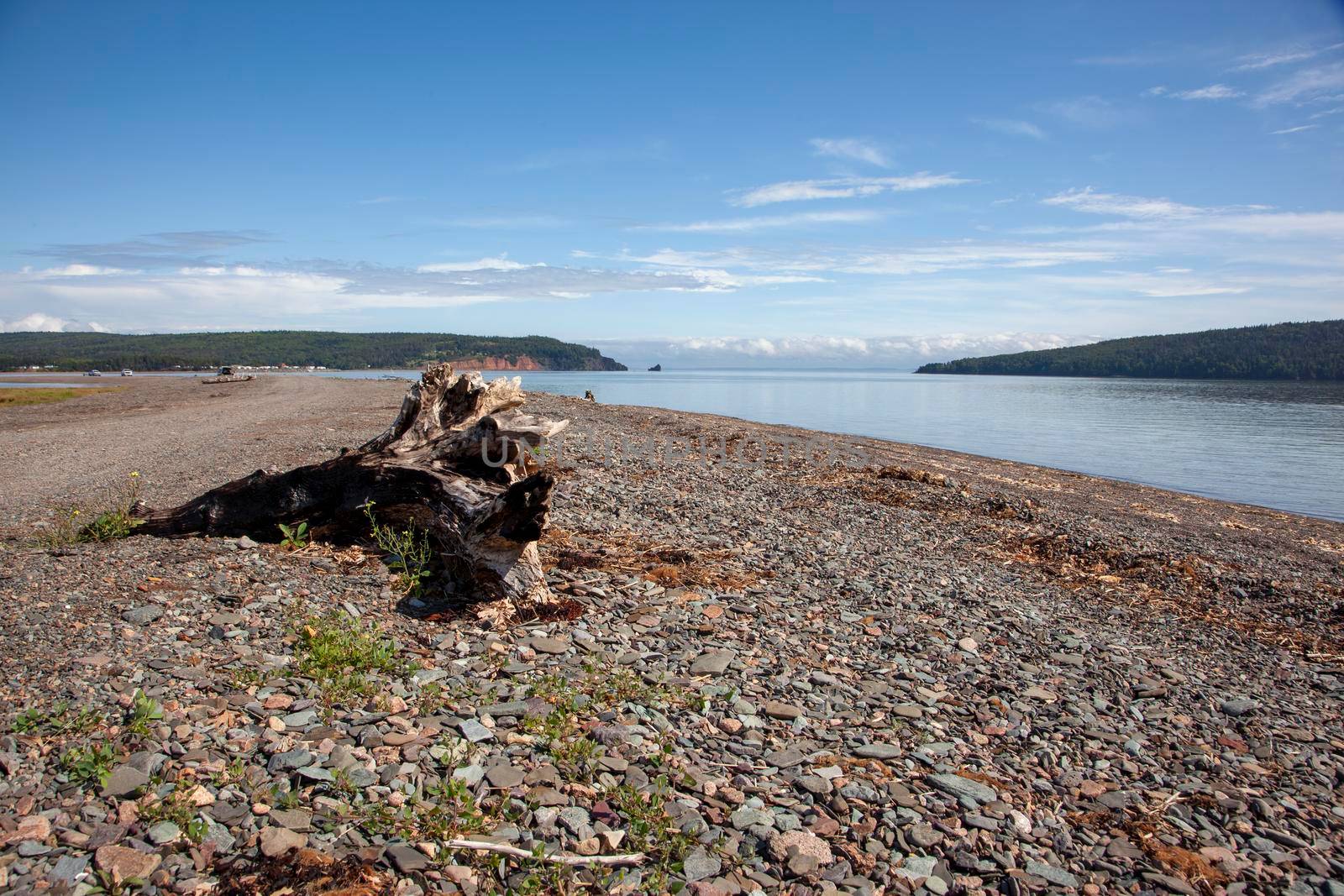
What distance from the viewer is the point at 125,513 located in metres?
8.66

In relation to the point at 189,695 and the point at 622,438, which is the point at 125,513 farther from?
the point at 622,438

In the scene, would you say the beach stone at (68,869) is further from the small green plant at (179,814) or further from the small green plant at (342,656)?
the small green plant at (342,656)

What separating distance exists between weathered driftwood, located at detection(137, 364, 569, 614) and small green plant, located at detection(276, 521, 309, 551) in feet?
0.47

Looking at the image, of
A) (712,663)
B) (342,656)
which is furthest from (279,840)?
(712,663)

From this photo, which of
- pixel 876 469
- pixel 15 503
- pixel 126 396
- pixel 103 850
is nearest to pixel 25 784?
pixel 103 850

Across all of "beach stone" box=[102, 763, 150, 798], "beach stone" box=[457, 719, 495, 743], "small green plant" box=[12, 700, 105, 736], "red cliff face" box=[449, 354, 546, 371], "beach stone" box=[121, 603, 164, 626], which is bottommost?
"beach stone" box=[457, 719, 495, 743]

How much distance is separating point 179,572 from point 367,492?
6.35 ft

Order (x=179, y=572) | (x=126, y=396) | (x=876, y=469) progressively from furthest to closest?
(x=126, y=396) → (x=876, y=469) → (x=179, y=572)

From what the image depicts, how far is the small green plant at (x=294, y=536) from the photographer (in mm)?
8117

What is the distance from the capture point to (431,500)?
319 inches

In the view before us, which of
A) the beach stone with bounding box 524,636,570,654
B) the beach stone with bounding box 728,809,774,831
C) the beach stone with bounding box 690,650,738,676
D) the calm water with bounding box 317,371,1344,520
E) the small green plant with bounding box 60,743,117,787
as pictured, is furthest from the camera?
the calm water with bounding box 317,371,1344,520

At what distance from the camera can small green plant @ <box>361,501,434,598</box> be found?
Result: 7.46 m

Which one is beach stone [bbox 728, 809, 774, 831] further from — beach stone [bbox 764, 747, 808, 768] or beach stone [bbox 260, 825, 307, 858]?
beach stone [bbox 260, 825, 307, 858]

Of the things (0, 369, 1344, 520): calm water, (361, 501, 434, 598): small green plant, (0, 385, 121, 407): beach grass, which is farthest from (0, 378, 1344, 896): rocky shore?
(0, 385, 121, 407): beach grass
